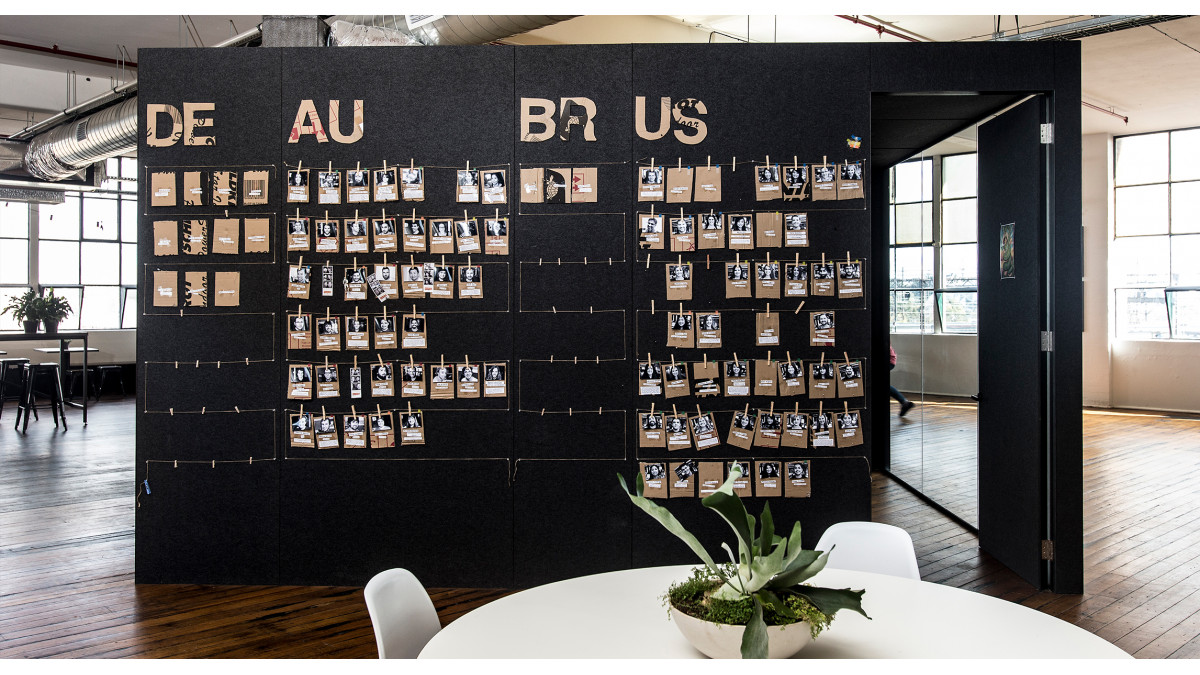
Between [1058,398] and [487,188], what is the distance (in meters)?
2.93

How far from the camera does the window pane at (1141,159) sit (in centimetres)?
1128

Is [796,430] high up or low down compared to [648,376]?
down

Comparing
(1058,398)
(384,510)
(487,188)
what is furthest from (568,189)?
(1058,398)

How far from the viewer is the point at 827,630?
188cm

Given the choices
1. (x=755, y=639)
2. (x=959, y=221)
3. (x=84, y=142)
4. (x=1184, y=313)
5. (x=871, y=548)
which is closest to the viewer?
(x=755, y=639)

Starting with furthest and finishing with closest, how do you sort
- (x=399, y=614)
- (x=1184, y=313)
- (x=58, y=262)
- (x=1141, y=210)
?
(x=58, y=262) < (x=1141, y=210) < (x=1184, y=313) < (x=399, y=614)

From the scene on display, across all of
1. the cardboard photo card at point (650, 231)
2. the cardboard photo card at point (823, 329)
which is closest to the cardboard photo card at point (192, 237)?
the cardboard photo card at point (650, 231)

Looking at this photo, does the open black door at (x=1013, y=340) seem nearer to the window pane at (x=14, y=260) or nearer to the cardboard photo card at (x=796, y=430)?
the cardboard photo card at (x=796, y=430)

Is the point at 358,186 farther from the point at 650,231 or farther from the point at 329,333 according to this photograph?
the point at 650,231

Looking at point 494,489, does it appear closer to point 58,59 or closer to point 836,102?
point 836,102

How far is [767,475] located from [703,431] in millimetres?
386

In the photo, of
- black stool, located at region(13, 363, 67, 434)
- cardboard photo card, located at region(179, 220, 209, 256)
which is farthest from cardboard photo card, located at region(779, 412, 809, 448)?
black stool, located at region(13, 363, 67, 434)

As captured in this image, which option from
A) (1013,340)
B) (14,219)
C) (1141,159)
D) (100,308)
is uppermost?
(1141,159)

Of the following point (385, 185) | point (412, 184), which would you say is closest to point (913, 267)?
point (412, 184)
